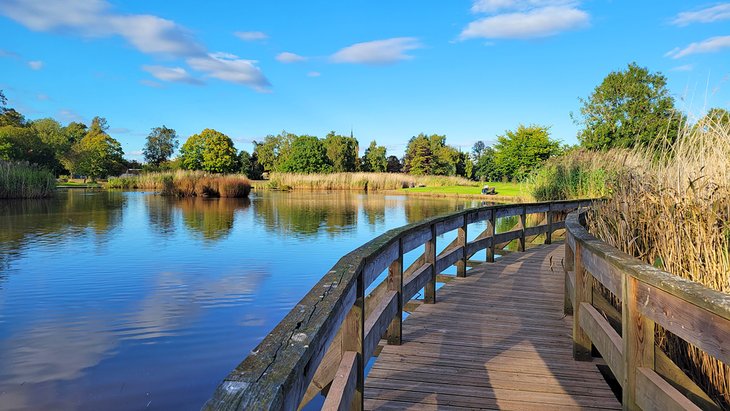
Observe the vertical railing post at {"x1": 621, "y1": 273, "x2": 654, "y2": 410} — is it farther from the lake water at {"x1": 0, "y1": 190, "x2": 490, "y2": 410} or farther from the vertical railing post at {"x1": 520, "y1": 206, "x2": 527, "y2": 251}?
the vertical railing post at {"x1": 520, "y1": 206, "x2": 527, "y2": 251}

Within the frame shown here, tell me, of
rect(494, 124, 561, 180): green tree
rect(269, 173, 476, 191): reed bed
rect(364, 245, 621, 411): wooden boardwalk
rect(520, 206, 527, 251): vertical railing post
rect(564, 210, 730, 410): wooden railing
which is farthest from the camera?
rect(269, 173, 476, 191): reed bed

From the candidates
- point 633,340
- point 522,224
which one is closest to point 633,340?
point 633,340

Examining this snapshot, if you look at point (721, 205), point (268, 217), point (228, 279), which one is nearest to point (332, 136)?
point (268, 217)

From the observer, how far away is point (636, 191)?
462 cm

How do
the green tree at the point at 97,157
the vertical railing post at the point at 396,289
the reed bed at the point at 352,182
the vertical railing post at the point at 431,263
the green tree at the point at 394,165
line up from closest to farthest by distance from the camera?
the vertical railing post at the point at 396,289, the vertical railing post at the point at 431,263, the reed bed at the point at 352,182, the green tree at the point at 97,157, the green tree at the point at 394,165

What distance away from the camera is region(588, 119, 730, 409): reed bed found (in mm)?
2811

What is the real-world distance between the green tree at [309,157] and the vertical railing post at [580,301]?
61.7 metres

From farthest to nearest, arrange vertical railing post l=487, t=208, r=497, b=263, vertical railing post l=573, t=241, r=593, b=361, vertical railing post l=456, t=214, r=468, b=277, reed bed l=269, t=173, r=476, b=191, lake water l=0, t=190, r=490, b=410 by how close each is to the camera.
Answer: reed bed l=269, t=173, r=476, b=191
vertical railing post l=487, t=208, r=497, b=263
vertical railing post l=456, t=214, r=468, b=277
lake water l=0, t=190, r=490, b=410
vertical railing post l=573, t=241, r=593, b=361

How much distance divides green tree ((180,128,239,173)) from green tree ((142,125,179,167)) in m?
21.9

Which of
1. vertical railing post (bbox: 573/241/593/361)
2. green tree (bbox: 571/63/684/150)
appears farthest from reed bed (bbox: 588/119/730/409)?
green tree (bbox: 571/63/684/150)

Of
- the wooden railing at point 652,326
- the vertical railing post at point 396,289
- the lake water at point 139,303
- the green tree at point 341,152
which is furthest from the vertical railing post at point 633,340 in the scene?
the green tree at point 341,152

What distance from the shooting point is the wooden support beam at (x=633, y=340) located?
7.88 ft

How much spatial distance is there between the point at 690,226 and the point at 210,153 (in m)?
68.7

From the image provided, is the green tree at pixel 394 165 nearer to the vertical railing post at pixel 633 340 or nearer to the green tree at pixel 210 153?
the green tree at pixel 210 153
